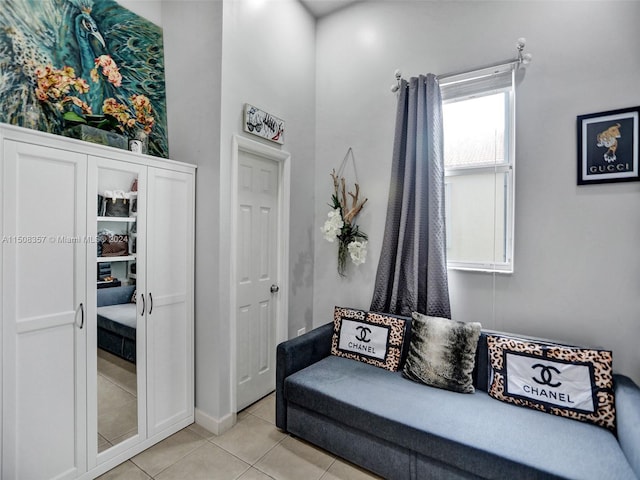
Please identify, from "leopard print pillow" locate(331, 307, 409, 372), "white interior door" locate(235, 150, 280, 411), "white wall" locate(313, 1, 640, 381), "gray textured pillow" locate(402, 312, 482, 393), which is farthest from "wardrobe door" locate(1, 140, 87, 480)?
"white wall" locate(313, 1, 640, 381)

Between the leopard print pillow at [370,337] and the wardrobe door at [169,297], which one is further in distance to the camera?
the leopard print pillow at [370,337]

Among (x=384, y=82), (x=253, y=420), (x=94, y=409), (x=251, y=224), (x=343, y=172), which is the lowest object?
(x=253, y=420)

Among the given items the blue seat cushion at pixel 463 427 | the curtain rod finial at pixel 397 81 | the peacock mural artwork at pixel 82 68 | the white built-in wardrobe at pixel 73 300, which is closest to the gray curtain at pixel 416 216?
the curtain rod finial at pixel 397 81

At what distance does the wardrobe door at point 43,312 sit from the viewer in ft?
4.92

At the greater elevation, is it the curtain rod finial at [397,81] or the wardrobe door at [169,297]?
the curtain rod finial at [397,81]

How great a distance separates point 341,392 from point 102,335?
1463mm

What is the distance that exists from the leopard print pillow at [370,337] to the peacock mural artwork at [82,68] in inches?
78.4

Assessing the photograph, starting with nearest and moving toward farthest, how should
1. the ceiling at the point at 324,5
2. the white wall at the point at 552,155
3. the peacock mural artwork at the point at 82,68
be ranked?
1. the peacock mural artwork at the point at 82,68
2. the white wall at the point at 552,155
3. the ceiling at the point at 324,5

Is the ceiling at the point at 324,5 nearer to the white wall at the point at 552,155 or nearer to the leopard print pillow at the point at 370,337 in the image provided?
the white wall at the point at 552,155

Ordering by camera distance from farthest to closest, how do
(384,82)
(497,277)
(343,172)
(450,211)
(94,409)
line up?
(343,172)
(384,82)
(450,211)
(497,277)
(94,409)

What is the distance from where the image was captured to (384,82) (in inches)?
109

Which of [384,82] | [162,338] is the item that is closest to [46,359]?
[162,338]

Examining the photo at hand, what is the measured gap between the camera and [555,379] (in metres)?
1.78

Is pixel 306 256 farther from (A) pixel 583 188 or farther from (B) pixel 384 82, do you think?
(A) pixel 583 188
